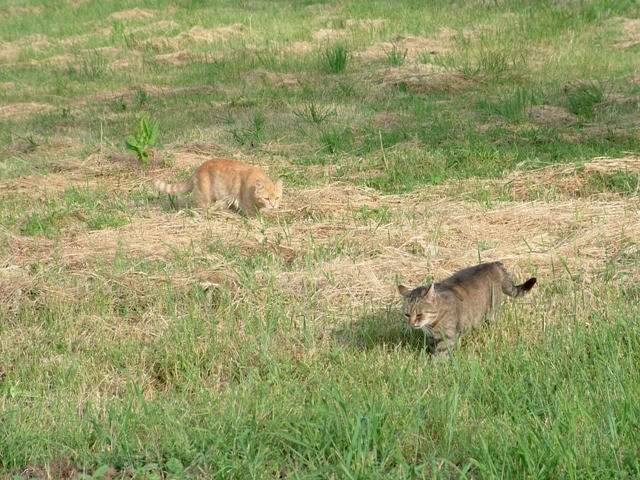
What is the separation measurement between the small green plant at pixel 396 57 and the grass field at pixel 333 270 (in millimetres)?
51

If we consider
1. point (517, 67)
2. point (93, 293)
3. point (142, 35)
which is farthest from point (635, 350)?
point (142, 35)

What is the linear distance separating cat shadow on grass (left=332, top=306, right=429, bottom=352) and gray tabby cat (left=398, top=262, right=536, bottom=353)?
12 centimetres

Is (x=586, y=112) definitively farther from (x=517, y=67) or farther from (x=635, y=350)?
(x=635, y=350)

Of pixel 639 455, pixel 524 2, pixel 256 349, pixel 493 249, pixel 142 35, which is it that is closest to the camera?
pixel 639 455

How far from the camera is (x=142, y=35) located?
16.9 meters

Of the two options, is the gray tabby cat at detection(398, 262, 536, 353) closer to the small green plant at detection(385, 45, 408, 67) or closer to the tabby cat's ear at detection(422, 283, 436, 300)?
the tabby cat's ear at detection(422, 283, 436, 300)

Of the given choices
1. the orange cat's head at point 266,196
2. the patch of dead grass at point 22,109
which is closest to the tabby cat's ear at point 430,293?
the orange cat's head at point 266,196

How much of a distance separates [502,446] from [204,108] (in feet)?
29.8

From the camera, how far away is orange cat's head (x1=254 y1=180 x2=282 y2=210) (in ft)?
24.3

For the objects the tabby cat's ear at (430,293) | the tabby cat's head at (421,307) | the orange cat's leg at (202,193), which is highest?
the tabby cat's ear at (430,293)

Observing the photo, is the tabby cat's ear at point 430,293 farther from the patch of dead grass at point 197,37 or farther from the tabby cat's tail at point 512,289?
the patch of dead grass at point 197,37

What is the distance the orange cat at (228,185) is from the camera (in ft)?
24.7

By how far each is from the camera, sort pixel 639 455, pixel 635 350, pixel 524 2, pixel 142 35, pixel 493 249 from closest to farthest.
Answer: pixel 639 455
pixel 635 350
pixel 493 249
pixel 524 2
pixel 142 35

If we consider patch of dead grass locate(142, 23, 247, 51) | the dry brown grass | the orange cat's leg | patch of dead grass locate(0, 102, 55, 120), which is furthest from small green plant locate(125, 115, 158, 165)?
patch of dead grass locate(142, 23, 247, 51)
